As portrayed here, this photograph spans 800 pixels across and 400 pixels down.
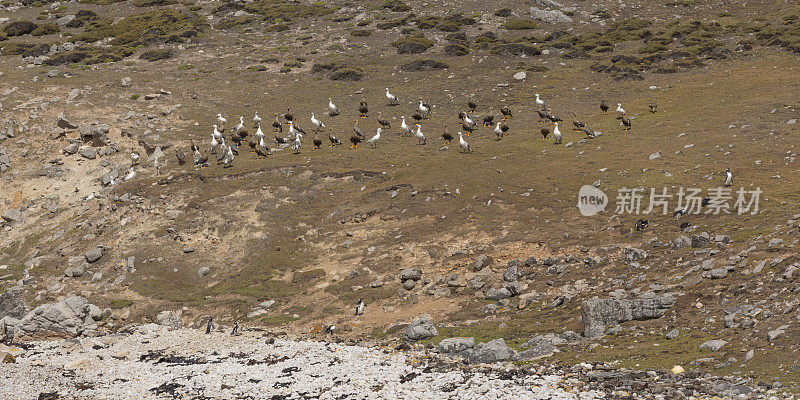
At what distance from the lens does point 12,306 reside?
24453 millimetres

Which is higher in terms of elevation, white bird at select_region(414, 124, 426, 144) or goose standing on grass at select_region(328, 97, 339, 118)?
white bird at select_region(414, 124, 426, 144)

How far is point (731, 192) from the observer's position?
78.5 feet

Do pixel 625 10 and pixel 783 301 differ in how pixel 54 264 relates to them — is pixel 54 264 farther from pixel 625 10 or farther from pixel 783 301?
pixel 625 10

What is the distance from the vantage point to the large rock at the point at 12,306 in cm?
2416

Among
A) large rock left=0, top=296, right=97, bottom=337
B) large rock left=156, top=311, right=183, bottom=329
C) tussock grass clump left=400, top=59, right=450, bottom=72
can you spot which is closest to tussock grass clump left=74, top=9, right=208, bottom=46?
tussock grass clump left=400, top=59, right=450, bottom=72

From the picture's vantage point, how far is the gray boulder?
1694cm

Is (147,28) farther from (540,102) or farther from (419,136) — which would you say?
(540,102)

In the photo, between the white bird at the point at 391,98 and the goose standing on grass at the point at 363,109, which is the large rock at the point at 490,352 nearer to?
the goose standing on grass at the point at 363,109

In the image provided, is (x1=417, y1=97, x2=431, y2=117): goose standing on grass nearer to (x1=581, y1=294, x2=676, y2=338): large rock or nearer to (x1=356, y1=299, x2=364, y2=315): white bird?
(x1=356, y1=299, x2=364, y2=315): white bird

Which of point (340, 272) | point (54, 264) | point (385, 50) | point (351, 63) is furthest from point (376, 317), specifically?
point (385, 50)

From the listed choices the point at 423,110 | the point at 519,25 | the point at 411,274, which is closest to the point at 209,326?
the point at 411,274

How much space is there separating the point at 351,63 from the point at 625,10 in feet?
111

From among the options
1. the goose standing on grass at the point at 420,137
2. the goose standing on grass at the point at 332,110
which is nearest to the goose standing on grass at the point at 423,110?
the goose standing on grass at the point at 420,137

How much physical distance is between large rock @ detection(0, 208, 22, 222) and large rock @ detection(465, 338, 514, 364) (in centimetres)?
2720
